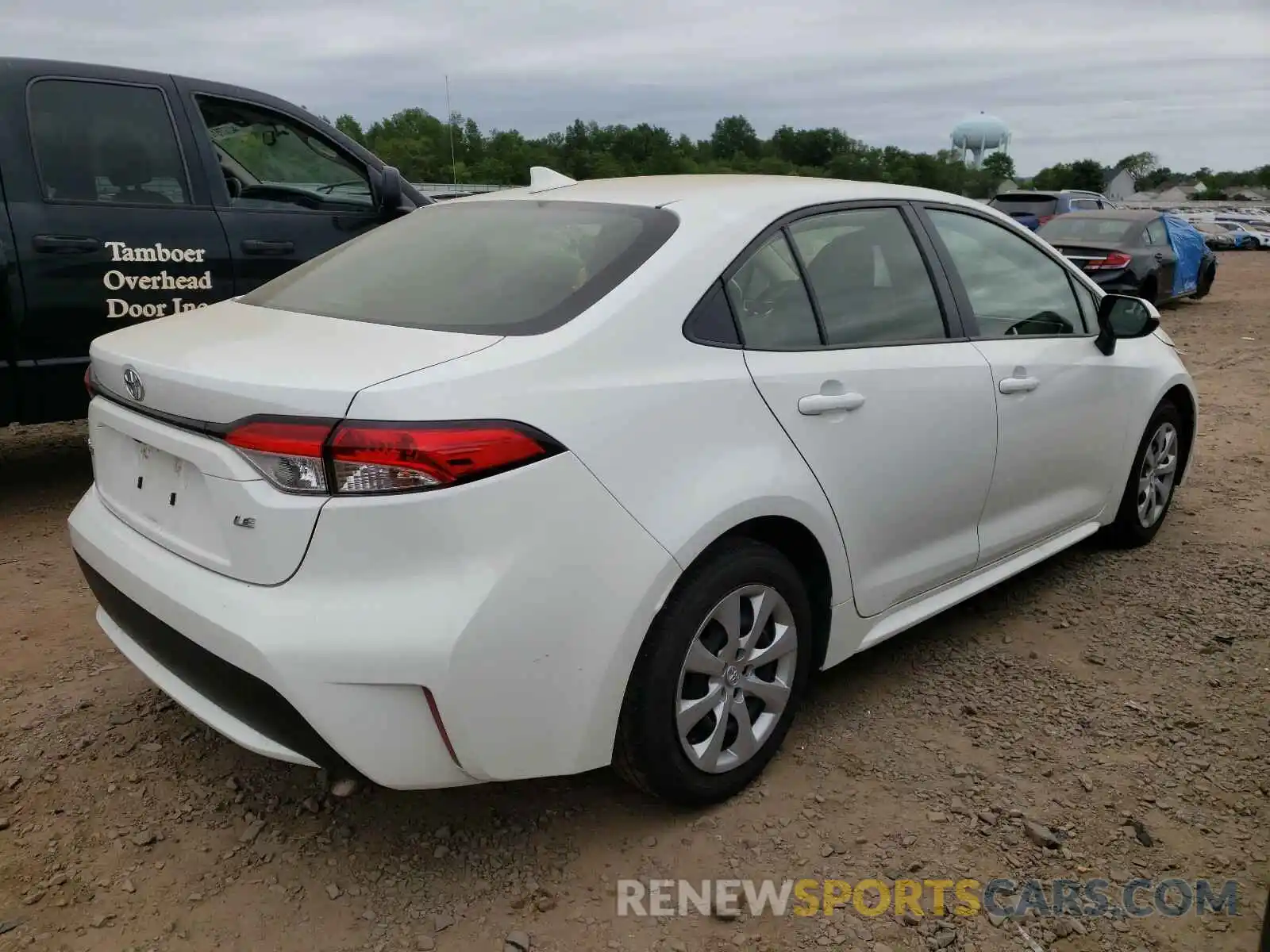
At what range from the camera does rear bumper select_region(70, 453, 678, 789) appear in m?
1.95

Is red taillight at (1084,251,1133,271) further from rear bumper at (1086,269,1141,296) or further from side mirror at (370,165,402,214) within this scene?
side mirror at (370,165,402,214)

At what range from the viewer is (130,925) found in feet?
7.17

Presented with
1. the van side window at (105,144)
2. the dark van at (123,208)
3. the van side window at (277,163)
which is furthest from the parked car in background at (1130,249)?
the van side window at (105,144)

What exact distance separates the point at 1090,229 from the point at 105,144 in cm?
1162

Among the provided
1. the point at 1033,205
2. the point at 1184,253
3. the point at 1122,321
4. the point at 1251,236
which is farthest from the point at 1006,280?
the point at 1251,236

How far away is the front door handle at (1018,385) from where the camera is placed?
10.7 feet

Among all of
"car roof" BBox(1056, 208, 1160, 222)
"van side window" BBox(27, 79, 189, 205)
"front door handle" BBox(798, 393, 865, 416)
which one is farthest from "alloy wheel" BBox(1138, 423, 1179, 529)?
"car roof" BBox(1056, 208, 1160, 222)

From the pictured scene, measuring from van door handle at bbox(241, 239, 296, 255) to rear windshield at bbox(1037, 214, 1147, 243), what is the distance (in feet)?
33.2

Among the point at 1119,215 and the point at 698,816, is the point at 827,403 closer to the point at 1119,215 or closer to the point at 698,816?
the point at 698,816

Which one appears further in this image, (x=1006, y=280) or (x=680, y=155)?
(x=680, y=155)

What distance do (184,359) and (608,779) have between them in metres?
1.49

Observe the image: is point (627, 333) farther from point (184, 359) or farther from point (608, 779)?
point (608, 779)

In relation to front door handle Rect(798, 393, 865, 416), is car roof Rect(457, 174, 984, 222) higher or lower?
higher

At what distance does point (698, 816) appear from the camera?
2564 millimetres
